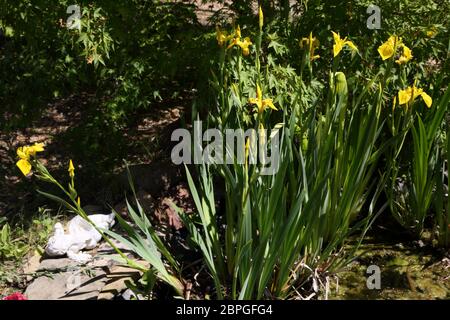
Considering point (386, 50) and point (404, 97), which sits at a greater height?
point (386, 50)

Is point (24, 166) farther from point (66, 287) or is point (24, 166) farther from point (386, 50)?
point (386, 50)

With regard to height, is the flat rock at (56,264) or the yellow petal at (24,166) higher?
the yellow petal at (24,166)

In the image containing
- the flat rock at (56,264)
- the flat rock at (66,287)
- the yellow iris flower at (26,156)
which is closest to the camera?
the yellow iris flower at (26,156)

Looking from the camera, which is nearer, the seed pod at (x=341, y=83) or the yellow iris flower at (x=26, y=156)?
the yellow iris flower at (x=26, y=156)

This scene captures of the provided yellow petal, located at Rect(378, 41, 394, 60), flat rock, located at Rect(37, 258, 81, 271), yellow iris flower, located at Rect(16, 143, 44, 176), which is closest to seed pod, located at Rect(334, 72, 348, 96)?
yellow petal, located at Rect(378, 41, 394, 60)

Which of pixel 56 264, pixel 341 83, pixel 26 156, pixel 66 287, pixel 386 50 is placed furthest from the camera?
pixel 56 264

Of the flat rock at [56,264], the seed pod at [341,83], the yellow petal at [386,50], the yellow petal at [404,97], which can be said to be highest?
the yellow petal at [386,50]

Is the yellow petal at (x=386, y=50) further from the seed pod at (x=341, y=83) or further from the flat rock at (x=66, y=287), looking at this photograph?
the flat rock at (x=66, y=287)

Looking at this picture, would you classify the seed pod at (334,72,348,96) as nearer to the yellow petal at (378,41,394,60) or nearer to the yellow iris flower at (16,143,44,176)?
the yellow petal at (378,41,394,60)

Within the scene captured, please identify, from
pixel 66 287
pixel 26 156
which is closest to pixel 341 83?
pixel 26 156

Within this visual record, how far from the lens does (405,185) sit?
2672 mm

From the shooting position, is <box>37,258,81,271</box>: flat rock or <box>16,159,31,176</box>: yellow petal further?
<box>37,258,81,271</box>: flat rock

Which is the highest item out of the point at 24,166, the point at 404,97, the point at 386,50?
the point at 386,50

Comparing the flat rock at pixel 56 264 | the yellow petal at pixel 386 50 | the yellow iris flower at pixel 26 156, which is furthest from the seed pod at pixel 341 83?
the flat rock at pixel 56 264
